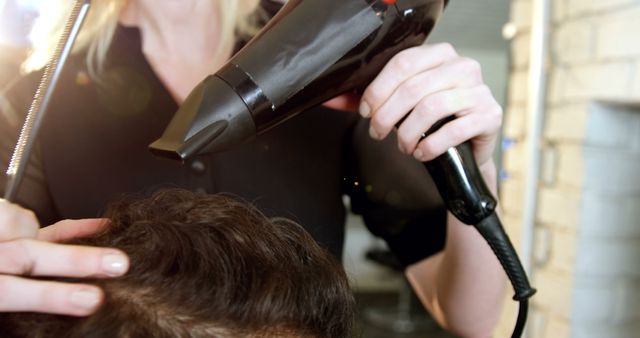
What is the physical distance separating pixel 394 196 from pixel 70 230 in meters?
0.36

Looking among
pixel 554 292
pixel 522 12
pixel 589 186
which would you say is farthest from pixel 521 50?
pixel 554 292

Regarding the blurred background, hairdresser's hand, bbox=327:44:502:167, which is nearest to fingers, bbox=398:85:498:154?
hairdresser's hand, bbox=327:44:502:167

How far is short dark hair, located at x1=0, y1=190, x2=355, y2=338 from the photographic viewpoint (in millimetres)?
433

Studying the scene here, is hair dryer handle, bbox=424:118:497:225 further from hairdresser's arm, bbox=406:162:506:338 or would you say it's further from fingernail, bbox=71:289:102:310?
fingernail, bbox=71:289:102:310

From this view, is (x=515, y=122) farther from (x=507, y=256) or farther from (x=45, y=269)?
(x=45, y=269)

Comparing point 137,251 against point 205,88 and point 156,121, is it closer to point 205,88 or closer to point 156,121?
point 205,88

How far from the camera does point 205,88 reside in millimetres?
494

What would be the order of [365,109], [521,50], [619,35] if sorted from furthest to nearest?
1. [521,50]
2. [619,35]
3. [365,109]

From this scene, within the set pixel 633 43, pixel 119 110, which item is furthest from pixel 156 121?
pixel 633 43

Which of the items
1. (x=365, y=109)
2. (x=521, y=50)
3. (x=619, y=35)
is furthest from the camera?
(x=521, y=50)

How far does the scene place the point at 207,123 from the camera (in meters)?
0.48

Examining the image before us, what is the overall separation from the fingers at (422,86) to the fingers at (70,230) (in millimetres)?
246

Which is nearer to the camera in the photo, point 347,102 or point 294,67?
point 294,67

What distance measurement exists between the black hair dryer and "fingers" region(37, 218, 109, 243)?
79 mm
